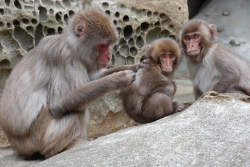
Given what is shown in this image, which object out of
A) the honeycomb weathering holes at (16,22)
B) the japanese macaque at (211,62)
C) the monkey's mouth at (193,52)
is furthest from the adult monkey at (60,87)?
the honeycomb weathering holes at (16,22)

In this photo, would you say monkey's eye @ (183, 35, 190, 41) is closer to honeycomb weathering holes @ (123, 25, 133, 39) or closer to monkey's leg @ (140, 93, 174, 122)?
monkey's leg @ (140, 93, 174, 122)

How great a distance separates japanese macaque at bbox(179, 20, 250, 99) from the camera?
7.66m

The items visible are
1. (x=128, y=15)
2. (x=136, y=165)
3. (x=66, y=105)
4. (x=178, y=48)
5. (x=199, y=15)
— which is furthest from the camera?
(x=199, y=15)

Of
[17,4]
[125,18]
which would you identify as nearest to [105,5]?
[125,18]

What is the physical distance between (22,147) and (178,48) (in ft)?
9.07

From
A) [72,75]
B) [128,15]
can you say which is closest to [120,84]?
[72,75]

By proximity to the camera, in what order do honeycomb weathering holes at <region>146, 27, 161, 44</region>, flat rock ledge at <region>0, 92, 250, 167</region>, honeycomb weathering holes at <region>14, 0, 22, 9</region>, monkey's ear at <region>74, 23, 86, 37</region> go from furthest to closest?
1. honeycomb weathering holes at <region>146, 27, 161, 44</region>
2. honeycomb weathering holes at <region>14, 0, 22, 9</region>
3. monkey's ear at <region>74, 23, 86, 37</region>
4. flat rock ledge at <region>0, 92, 250, 167</region>

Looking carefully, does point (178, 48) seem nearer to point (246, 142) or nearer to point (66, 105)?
point (66, 105)

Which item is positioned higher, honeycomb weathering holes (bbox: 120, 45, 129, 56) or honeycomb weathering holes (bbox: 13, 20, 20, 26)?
honeycomb weathering holes (bbox: 13, 20, 20, 26)

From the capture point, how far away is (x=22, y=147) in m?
6.90

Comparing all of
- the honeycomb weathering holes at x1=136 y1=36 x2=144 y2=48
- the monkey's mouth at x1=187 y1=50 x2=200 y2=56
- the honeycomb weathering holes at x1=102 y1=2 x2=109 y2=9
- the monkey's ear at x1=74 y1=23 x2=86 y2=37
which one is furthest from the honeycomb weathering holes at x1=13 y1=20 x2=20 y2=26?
the monkey's mouth at x1=187 y1=50 x2=200 y2=56

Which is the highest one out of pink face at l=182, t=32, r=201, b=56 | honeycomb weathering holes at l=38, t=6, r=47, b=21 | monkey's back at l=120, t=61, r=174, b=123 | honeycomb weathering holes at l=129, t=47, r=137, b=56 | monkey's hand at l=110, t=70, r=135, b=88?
honeycomb weathering holes at l=38, t=6, r=47, b=21

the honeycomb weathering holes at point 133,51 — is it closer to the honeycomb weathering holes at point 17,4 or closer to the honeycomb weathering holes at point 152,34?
the honeycomb weathering holes at point 152,34

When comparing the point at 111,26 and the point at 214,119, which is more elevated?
the point at 111,26
